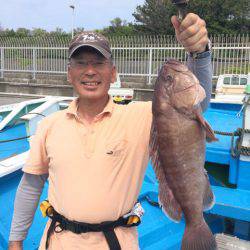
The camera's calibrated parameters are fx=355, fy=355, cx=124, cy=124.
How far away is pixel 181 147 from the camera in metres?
1.75

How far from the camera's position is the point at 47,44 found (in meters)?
17.4

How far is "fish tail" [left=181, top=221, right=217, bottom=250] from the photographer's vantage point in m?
1.79

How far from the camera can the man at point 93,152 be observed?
1.98 metres

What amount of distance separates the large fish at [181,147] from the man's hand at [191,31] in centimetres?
12

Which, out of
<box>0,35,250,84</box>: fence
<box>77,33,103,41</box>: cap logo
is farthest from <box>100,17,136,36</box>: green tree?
<box>77,33,103,41</box>: cap logo

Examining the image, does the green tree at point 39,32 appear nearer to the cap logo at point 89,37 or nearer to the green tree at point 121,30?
the green tree at point 121,30

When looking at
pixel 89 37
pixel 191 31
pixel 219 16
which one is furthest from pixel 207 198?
pixel 219 16

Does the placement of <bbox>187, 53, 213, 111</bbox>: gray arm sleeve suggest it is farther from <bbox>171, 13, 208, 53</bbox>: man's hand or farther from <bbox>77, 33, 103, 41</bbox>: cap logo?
<bbox>77, 33, 103, 41</bbox>: cap logo

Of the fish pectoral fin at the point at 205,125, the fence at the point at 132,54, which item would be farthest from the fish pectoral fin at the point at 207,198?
Answer: the fence at the point at 132,54

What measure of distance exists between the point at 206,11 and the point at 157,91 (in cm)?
4048

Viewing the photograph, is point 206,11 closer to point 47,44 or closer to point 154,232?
point 47,44

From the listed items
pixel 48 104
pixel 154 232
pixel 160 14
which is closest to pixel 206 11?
pixel 160 14

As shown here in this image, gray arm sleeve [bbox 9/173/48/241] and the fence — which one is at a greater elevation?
the fence

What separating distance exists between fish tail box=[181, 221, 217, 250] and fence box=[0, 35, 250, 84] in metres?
12.1
